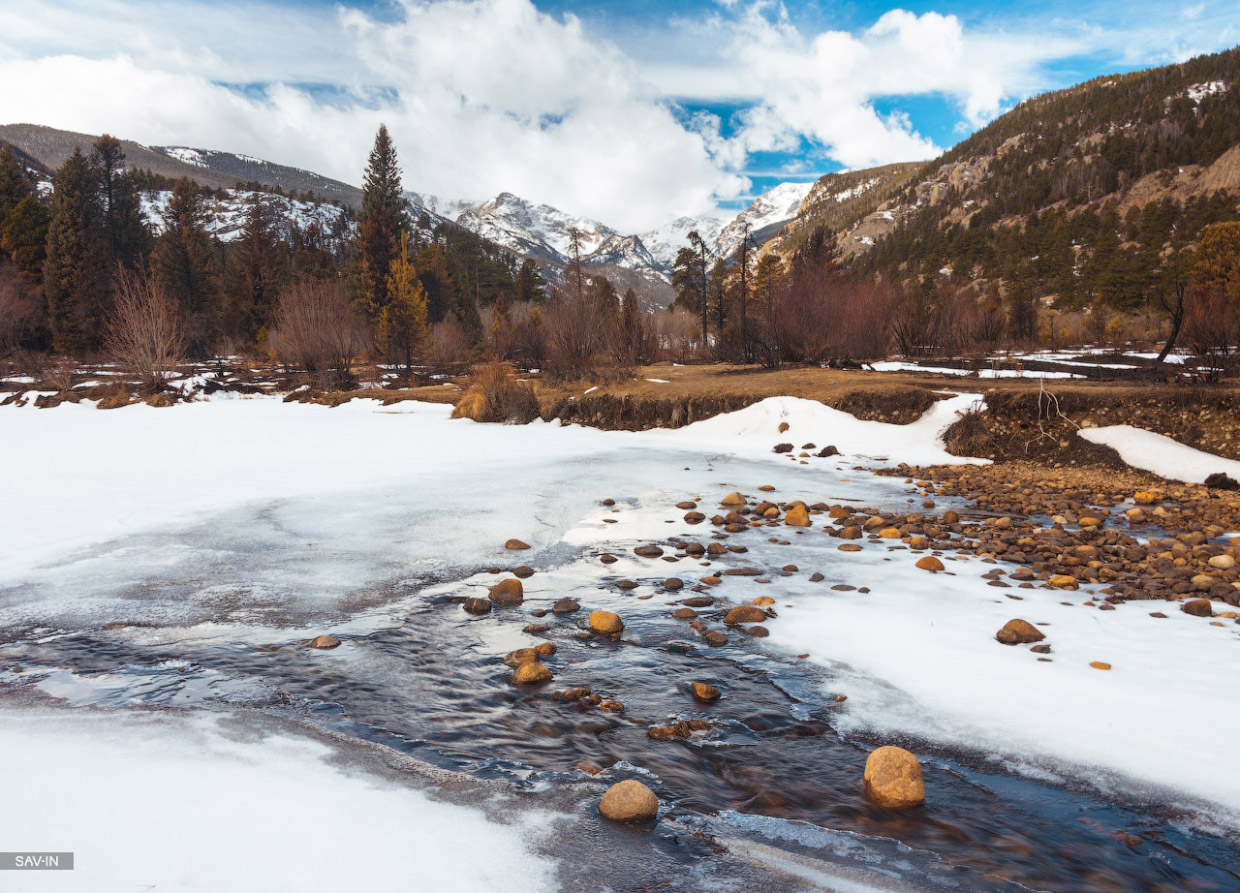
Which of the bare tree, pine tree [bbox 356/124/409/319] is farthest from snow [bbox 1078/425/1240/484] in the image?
pine tree [bbox 356/124/409/319]

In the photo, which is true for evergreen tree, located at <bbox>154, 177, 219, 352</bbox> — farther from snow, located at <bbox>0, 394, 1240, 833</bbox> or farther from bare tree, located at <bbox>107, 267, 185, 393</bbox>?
snow, located at <bbox>0, 394, 1240, 833</bbox>

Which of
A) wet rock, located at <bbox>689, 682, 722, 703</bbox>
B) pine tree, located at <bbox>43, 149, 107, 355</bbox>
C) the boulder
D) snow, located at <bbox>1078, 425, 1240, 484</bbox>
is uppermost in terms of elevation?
pine tree, located at <bbox>43, 149, 107, 355</bbox>

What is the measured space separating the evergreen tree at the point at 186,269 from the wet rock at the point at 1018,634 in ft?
158

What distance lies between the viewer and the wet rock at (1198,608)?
14.4 feet

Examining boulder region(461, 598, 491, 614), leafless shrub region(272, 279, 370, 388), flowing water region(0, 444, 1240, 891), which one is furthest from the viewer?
leafless shrub region(272, 279, 370, 388)

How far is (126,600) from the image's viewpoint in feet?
15.3

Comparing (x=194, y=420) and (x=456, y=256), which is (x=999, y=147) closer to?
(x=456, y=256)

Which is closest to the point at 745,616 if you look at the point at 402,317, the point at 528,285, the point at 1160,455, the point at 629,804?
the point at 629,804

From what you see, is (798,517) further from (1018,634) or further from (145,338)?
(145,338)

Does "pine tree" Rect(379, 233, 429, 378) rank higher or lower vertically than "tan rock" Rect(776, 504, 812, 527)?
higher

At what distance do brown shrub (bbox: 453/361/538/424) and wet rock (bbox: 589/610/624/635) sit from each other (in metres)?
14.5

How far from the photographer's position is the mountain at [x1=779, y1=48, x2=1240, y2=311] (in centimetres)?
7019

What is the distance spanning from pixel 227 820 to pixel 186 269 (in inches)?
2132

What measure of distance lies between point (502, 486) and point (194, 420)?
1344 cm
